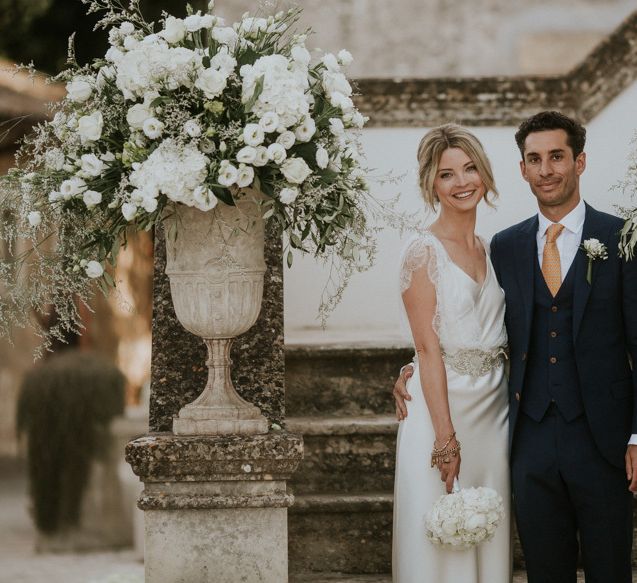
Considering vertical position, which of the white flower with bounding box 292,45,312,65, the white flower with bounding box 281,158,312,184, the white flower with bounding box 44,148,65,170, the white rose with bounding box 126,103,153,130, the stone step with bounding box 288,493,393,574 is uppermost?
the white flower with bounding box 292,45,312,65

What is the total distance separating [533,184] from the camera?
339 cm

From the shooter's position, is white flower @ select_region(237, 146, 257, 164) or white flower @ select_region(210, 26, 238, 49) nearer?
white flower @ select_region(237, 146, 257, 164)

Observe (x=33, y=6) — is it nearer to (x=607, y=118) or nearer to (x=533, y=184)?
(x=607, y=118)

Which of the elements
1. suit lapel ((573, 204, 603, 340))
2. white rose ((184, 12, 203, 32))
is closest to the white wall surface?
suit lapel ((573, 204, 603, 340))

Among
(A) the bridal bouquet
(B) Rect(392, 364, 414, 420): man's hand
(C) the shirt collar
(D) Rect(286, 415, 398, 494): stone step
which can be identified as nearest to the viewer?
(A) the bridal bouquet

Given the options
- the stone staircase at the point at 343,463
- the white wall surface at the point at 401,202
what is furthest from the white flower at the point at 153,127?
the white wall surface at the point at 401,202

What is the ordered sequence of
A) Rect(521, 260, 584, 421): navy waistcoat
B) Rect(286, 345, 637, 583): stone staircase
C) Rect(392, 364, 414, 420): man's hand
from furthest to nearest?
Rect(286, 345, 637, 583): stone staircase < Rect(392, 364, 414, 420): man's hand < Rect(521, 260, 584, 421): navy waistcoat

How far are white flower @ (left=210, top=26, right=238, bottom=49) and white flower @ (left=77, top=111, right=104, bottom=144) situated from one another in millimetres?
380

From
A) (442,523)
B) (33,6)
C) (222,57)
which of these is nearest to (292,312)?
(442,523)

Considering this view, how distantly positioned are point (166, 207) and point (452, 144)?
101cm

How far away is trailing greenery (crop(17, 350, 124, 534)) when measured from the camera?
691 centimetres

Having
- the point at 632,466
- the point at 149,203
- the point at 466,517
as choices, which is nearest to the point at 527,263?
the point at 632,466

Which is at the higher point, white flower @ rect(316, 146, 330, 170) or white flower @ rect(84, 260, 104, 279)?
white flower @ rect(316, 146, 330, 170)

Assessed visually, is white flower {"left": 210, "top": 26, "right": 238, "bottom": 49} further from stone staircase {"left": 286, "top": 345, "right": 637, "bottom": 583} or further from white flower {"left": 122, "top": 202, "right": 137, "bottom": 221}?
stone staircase {"left": 286, "top": 345, "right": 637, "bottom": 583}
